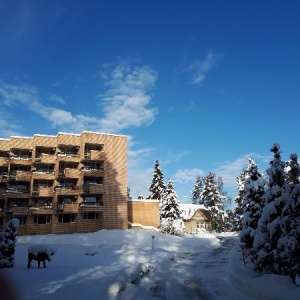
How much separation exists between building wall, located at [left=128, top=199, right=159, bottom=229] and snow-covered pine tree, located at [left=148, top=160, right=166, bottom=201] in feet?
45.0

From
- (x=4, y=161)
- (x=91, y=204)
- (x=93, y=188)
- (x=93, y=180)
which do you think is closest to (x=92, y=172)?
(x=93, y=180)

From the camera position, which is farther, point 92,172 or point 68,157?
point 68,157

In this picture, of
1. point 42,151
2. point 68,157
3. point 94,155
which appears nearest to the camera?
point 94,155

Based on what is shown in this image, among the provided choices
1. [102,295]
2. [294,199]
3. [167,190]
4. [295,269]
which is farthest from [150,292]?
[167,190]

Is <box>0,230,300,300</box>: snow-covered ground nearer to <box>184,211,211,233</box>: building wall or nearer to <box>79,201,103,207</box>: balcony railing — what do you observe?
<box>79,201,103,207</box>: balcony railing

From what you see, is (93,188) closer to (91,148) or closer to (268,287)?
(91,148)

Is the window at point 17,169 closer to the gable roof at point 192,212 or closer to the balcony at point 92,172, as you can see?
the balcony at point 92,172

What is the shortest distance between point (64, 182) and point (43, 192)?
11.6 ft

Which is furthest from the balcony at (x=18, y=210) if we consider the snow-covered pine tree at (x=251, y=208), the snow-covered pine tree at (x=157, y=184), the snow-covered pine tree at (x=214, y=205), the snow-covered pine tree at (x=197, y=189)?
the snow-covered pine tree at (x=197, y=189)

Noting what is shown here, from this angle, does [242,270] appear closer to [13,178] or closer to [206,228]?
[13,178]

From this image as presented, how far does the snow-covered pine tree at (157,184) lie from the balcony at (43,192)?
23.9 meters

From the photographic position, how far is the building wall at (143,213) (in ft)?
166

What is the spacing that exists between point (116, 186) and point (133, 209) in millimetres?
5041

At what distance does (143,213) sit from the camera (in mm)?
50969
